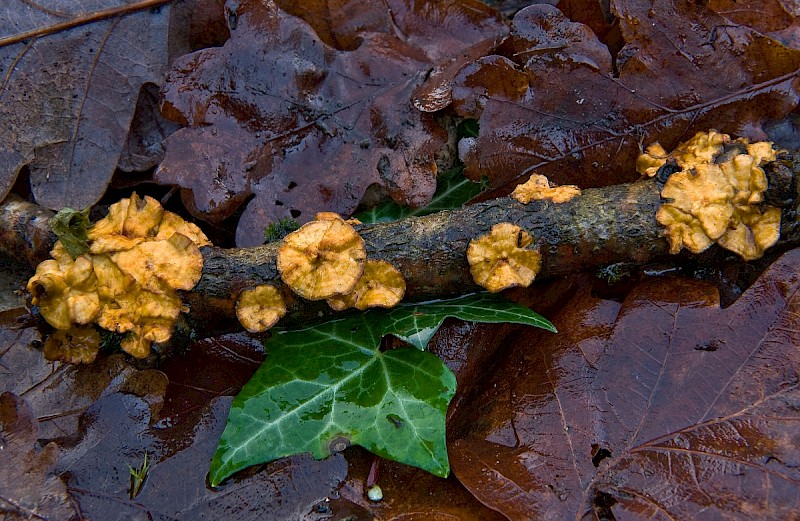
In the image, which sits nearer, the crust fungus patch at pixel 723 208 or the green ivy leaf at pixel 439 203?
the crust fungus patch at pixel 723 208

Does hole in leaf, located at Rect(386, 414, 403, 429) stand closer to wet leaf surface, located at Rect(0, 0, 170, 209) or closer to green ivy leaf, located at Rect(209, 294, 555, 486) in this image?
green ivy leaf, located at Rect(209, 294, 555, 486)

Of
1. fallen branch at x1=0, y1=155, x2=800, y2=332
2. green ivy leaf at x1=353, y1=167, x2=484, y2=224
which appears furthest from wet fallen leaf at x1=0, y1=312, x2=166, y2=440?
green ivy leaf at x1=353, y1=167, x2=484, y2=224

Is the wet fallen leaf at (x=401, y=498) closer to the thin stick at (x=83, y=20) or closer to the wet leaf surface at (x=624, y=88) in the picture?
the wet leaf surface at (x=624, y=88)

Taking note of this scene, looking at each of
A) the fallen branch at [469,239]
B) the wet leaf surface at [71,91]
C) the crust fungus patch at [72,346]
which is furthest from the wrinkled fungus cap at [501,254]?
the wet leaf surface at [71,91]

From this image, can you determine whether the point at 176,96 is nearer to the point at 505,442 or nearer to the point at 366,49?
the point at 366,49

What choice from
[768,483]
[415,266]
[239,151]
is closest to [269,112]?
[239,151]

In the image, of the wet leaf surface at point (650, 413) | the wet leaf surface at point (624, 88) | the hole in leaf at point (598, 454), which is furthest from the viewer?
the wet leaf surface at point (624, 88)

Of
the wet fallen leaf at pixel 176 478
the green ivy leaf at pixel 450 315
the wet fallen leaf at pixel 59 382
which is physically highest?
the green ivy leaf at pixel 450 315
